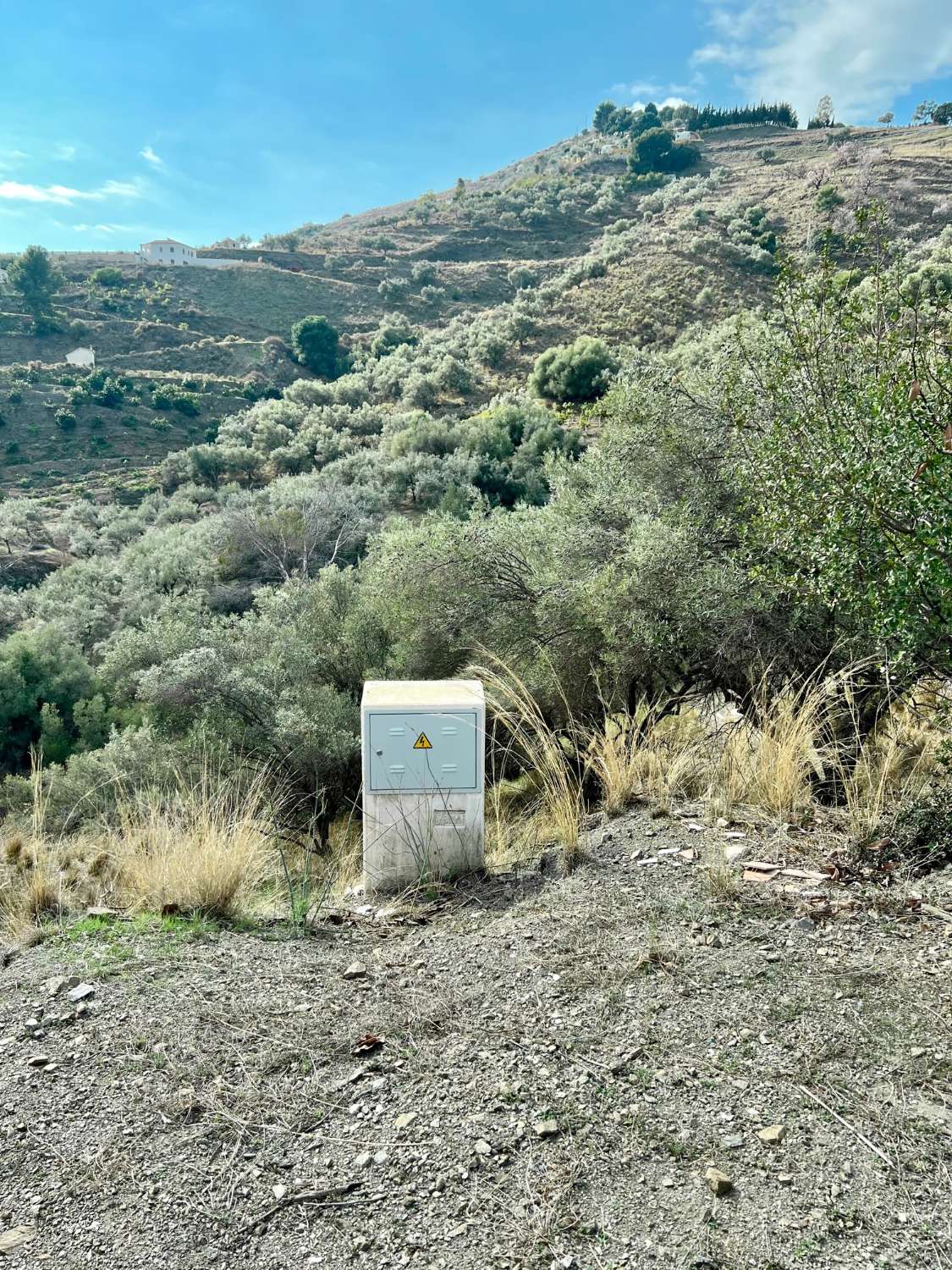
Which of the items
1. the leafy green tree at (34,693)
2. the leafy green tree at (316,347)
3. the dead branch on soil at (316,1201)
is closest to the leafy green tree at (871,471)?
the dead branch on soil at (316,1201)

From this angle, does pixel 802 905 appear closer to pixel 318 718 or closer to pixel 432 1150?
pixel 432 1150

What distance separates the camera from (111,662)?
41.1ft

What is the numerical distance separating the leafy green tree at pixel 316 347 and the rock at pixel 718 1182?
5096 cm

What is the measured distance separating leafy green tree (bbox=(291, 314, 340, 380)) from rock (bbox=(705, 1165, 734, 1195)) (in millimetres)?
50964

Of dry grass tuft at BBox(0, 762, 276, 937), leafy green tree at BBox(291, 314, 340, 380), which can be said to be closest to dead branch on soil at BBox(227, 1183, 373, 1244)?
dry grass tuft at BBox(0, 762, 276, 937)

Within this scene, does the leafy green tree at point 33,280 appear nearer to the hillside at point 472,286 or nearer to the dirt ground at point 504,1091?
the hillside at point 472,286

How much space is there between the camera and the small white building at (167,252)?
2509 inches

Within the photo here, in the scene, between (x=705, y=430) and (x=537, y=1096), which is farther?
(x=705, y=430)

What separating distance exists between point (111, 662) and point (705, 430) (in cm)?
984

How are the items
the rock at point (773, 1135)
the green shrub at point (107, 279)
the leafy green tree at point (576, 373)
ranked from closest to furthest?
the rock at point (773, 1135) → the leafy green tree at point (576, 373) → the green shrub at point (107, 279)

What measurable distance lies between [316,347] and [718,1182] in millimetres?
52603

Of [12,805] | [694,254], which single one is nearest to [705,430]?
[12,805]

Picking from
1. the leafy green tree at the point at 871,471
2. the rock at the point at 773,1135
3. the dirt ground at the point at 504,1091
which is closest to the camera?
the dirt ground at the point at 504,1091

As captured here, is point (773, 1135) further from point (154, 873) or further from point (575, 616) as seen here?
point (575, 616)
